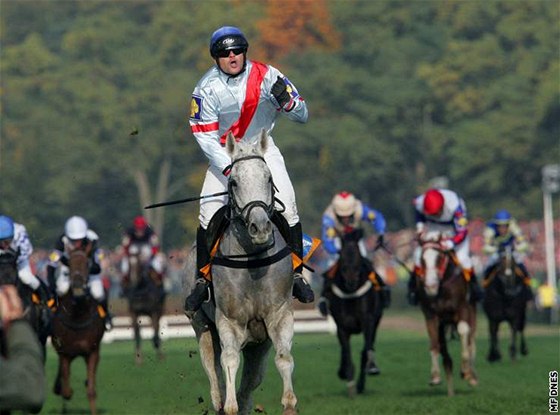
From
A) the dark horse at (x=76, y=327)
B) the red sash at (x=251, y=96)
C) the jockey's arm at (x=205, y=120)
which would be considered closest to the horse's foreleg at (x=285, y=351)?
the jockey's arm at (x=205, y=120)

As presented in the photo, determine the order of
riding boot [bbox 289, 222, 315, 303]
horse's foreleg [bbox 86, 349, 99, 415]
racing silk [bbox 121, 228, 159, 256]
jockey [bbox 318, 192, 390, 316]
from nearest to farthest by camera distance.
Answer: riding boot [bbox 289, 222, 315, 303] < horse's foreleg [bbox 86, 349, 99, 415] < jockey [bbox 318, 192, 390, 316] < racing silk [bbox 121, 228, 159, 256]

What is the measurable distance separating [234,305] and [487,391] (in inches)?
293

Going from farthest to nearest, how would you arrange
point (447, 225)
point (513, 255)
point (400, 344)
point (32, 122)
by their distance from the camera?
point (32, 122)
point (400, 344)
point (513, 255)
point (447, 225)

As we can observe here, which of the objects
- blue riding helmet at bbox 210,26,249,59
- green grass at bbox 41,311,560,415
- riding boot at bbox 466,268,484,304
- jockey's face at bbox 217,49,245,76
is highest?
blue riding helmet at bbox 210,26,249,59

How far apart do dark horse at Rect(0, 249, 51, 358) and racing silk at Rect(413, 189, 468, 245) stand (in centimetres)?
449

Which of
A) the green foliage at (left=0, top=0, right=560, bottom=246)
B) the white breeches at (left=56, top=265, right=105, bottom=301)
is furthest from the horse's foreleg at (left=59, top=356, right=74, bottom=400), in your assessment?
the green foliage at (left=0, top=0, right=560, bottom=246)

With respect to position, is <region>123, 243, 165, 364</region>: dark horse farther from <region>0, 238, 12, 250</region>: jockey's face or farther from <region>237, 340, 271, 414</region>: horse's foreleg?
<region>237, 340, 271, 414</region>: horse's foreleg

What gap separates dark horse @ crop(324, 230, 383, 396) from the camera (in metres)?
19.2

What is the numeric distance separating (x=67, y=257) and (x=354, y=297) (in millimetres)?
3274

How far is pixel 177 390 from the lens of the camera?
67.8 ft

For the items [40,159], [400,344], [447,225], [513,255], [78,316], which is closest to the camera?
[78,316]

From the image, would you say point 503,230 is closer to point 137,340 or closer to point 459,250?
point 459,250

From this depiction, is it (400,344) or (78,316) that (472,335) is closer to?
(78,316)

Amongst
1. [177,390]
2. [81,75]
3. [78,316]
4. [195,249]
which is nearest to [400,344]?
[177,390]
